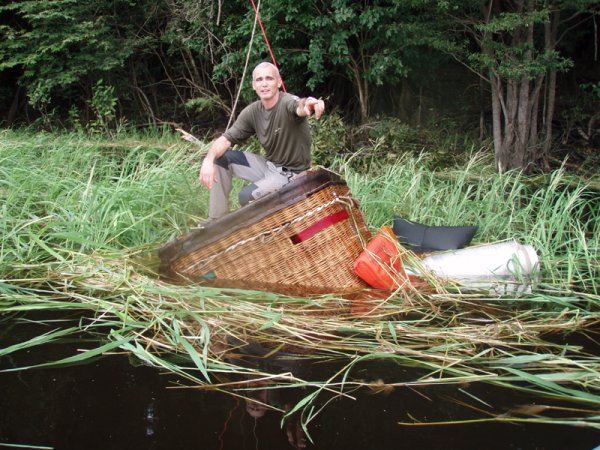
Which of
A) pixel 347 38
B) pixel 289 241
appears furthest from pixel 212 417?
pixel 347 38

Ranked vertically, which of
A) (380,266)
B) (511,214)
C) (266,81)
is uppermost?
(266,81)

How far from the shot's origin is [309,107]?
3.42 metres

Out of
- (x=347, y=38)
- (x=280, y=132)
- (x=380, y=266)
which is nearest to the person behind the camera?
(x=380, y=266)

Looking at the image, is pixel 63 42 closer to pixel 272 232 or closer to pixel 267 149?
pixel 267 149

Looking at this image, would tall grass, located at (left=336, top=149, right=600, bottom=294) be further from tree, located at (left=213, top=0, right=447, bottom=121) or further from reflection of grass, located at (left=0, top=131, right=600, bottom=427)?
tree, located at (left=213, top=0, right=447, bottom=121)

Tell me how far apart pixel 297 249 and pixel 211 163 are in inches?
33.2

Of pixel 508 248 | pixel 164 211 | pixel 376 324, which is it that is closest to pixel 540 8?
pixel 508 248

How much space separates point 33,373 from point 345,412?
109 centimetres

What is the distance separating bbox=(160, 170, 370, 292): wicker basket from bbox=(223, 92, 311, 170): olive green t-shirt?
67 centimetres

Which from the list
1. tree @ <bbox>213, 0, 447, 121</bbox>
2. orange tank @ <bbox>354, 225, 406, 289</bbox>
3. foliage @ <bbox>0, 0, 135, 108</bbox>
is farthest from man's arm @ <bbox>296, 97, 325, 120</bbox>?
foliage @ <bbox>0, 0, 135, 108</bbox>

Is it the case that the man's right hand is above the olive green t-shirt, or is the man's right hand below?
below

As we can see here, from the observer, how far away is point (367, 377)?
2158 mm

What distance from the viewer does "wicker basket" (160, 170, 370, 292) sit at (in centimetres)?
312

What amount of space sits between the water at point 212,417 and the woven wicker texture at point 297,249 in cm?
102
